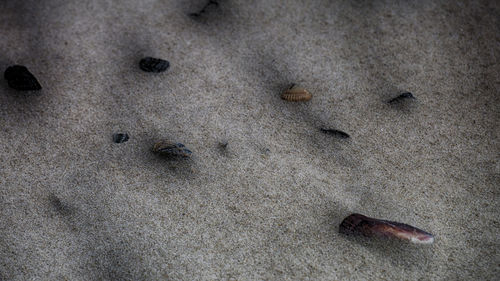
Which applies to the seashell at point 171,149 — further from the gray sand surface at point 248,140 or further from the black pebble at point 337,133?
the black pebble at point 337,133

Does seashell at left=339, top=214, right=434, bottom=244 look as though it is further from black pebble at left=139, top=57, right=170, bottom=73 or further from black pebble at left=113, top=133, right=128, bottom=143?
black pebble at left=139, top=57, right=170, bottom=73

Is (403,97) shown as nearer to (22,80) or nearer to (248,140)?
(248,140)

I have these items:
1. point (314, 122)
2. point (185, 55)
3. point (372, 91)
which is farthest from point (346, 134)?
point (185, 55)

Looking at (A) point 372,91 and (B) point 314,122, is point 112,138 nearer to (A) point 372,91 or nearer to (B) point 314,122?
(B) point 314,122

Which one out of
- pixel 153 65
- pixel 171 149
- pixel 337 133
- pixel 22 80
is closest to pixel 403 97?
pixel 337 133

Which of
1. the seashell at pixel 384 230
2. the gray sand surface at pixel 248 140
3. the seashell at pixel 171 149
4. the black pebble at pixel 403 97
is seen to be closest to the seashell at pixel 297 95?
the gray sand surface at pixel 248 140

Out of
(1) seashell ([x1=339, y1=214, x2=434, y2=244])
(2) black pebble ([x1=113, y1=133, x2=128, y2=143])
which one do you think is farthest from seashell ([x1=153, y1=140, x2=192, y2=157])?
(1) seashell ([x1=339, y1=214, x2=434, y2=244])

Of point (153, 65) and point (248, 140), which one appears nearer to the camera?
point (248, 140)
